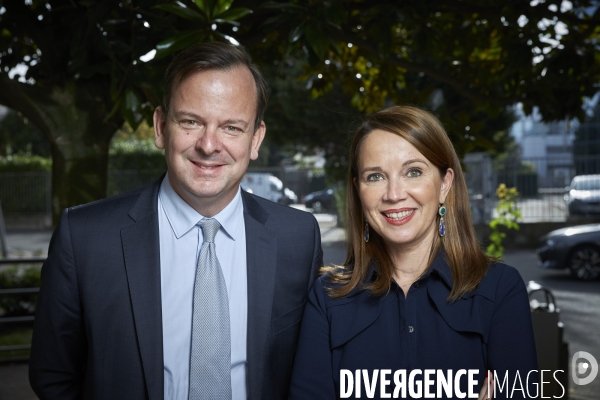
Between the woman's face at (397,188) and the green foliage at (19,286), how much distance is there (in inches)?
245

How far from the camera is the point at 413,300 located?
7.57 feet

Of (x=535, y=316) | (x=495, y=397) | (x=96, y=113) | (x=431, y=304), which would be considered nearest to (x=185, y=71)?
(x=431, y=304)

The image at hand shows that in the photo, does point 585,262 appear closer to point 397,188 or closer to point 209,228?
point 397,188

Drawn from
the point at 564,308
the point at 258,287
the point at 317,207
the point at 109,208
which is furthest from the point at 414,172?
the point at 317,207

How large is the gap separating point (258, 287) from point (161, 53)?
98cm

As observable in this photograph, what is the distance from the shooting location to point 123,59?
343 centimetres

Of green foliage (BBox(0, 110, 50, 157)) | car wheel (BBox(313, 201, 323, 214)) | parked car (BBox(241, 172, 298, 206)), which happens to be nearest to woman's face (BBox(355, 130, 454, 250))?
parked car (BBox(241, 172, 298, 206))

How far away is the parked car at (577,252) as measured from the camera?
13.3 metres

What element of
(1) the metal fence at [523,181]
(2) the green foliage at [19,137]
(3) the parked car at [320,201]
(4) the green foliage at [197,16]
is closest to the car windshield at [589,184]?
(1) the metal fence at [523,181]

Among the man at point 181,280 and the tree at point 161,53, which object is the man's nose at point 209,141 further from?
the tree at point 161,53

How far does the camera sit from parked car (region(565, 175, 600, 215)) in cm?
1823

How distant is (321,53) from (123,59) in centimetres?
114

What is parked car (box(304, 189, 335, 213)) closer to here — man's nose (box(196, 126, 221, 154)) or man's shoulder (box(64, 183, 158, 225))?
man's shoulder (box(64, 183, 158, 225))

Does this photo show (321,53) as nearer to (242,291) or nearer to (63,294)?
(242,291)
